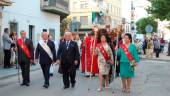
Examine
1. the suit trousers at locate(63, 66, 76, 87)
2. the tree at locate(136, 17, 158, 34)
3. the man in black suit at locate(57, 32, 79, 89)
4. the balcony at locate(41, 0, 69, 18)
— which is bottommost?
the suit trousers at locate(63, 66, 76, 87)

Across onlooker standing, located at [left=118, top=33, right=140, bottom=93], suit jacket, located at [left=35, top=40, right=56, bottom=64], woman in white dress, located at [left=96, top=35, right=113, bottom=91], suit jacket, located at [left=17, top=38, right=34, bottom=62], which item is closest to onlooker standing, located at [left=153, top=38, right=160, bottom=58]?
suit jacket, located at [left=17, top=38, right=34, bottom=62]

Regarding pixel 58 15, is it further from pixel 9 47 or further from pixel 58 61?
pixel 58 61

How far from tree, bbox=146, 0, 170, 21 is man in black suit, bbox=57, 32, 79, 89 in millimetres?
28358

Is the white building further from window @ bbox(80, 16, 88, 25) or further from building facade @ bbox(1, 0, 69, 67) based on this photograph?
window @ bbox(80, 16, 88, 25)

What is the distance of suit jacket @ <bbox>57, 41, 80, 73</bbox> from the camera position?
48.5ft

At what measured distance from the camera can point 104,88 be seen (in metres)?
14.7

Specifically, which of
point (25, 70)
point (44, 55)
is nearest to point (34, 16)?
point (25, 70)

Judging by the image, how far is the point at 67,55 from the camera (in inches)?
583

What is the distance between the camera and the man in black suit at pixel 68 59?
14.8m

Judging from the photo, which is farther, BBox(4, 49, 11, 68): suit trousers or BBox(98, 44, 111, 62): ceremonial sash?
BBox(4, 49, 11, 68): suit trousers

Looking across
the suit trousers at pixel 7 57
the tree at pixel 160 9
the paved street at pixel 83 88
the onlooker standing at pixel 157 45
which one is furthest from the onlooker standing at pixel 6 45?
the tree at pixel 160 9

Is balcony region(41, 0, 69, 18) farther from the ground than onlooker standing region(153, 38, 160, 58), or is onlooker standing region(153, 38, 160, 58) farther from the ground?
balcony region(41, 0, 69, 18)

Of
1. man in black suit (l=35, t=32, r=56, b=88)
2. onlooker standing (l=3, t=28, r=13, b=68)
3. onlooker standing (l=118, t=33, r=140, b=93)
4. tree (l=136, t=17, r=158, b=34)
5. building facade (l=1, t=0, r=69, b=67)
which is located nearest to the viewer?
onlooker standing (l=118, t=33, r=140, b=93)

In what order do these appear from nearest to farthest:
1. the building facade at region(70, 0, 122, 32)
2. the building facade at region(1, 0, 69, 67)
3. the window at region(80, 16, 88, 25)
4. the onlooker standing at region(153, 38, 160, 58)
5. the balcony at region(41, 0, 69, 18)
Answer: the building facade at region(1, 0, 69, 67) → the balcony at region(41, 0, 69, 18) → the onlooker standing at region(153, 38, 160, 58) → the building facade at region(70, 0, 122, 32) → the window at region(80, 16, 88, 25)
